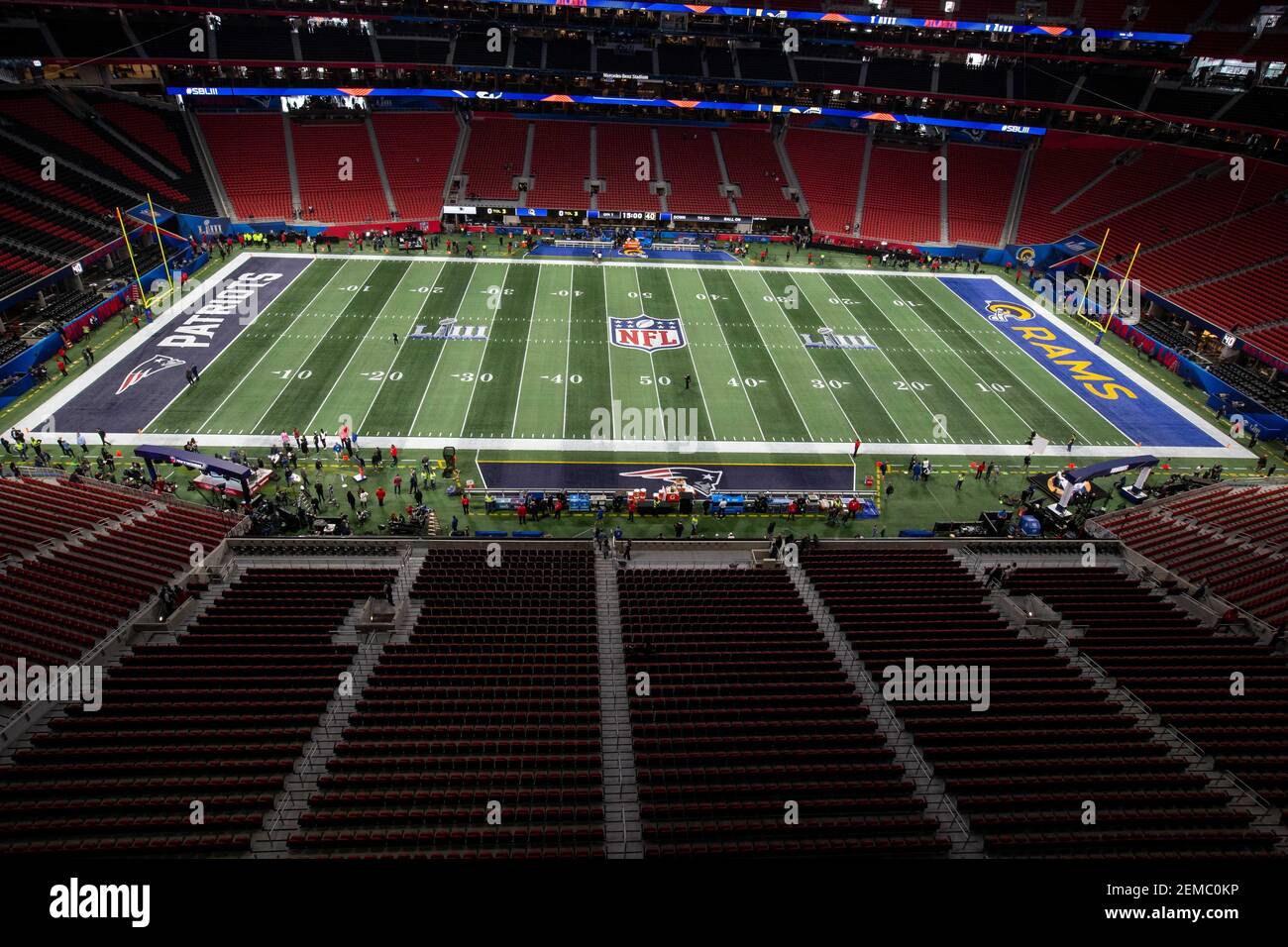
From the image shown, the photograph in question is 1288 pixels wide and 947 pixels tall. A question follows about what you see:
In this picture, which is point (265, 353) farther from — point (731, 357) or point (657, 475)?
Answer: point (731, 357)

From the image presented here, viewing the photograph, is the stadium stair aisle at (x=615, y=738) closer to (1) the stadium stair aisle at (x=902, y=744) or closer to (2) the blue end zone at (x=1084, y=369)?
(1) the stadium stair aisle at (x=902, y=744)

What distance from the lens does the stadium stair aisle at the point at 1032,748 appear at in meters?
12.2

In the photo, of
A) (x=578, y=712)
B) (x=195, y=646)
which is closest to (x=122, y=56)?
(x=195, y=646)

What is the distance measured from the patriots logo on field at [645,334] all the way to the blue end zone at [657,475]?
11384 millimetres

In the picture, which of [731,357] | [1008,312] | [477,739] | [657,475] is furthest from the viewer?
[1008,312]

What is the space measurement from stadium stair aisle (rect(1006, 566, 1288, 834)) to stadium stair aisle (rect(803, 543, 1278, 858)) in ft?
3.29

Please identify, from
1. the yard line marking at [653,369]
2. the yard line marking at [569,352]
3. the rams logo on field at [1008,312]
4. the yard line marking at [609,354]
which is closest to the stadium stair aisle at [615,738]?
the yard line marking at [569,352]

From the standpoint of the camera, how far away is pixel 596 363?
117 feet

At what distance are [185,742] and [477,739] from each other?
18.6 feet

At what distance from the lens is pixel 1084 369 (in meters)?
38.1

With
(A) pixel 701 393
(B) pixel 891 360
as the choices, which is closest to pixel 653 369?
(A) pixel 701 393

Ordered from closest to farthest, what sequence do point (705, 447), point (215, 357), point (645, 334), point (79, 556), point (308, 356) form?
point (79, 556), point (705, 447), point (215, 357), point (308, 356), point (645, 334)

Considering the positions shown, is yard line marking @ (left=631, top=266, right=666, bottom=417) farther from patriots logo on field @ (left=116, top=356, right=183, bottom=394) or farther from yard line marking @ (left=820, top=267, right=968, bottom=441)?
patriots logo on field @ (left=116, top=356, right=183, bottom=394)

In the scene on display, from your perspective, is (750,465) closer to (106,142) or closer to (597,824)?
(597,824)
